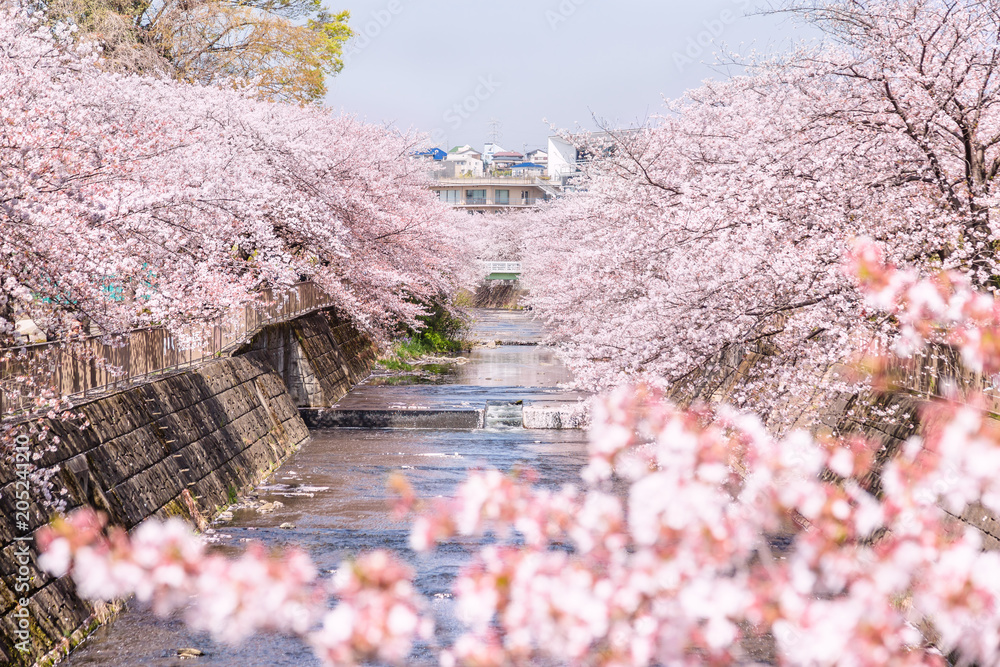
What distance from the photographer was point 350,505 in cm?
1357

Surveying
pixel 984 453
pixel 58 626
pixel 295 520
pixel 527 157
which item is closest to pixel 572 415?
pixel 295 520

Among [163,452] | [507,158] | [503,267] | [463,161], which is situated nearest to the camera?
[163,452]

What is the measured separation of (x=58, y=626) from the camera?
7688mm

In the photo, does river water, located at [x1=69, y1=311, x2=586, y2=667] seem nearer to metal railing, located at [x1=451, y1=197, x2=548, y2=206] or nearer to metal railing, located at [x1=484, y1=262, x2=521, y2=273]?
metal railing, located at [x1=484, y1=262, x2=521, y2=273]

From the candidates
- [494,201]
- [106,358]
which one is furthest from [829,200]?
[494,201]

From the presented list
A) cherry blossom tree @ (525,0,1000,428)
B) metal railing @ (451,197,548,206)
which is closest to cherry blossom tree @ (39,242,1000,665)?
→ cherry blossom tree @ (525,0,1000,428)

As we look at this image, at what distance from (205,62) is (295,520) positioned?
84.8 feet

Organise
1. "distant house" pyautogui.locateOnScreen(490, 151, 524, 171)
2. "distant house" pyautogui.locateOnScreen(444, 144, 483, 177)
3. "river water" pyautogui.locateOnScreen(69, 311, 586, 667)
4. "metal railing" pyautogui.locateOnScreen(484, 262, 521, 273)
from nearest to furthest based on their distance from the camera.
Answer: "river water" pyautogui.locateOnScreen(69, 311, 586, 667)
"metal railing" pyautogui.locateOnScreen(484, 262, 521, 273)
"distant house" pyautogui.locateOnScreen(444, 144, 483, 177)
"distant house" pyautogui.locateOnScreen(490, 151, 524, 171)

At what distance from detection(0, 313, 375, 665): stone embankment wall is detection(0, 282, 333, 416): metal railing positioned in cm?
29

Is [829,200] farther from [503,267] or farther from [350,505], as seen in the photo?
[503,267]

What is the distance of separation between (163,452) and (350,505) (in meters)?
3.26

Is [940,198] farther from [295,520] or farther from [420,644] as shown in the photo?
[295,520]

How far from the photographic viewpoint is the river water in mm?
8117

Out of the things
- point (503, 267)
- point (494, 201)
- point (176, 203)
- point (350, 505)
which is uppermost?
point (494, 201)
